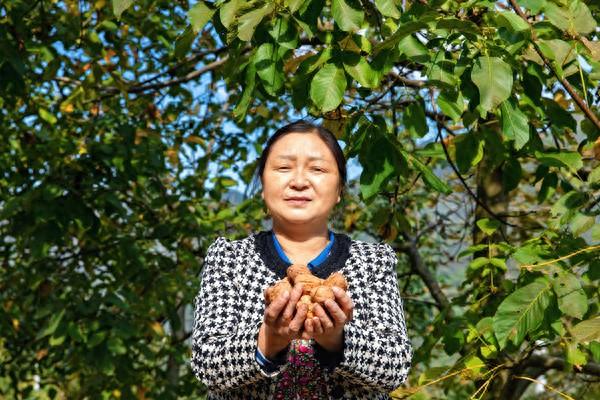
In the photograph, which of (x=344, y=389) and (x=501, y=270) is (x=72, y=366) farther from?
(x=344, y=389)

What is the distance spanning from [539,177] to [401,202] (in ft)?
7.78

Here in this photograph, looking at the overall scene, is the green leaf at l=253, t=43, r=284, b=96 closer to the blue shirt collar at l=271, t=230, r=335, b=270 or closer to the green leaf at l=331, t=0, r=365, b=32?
the green leaf at l=331, t=0, r=365, b=32

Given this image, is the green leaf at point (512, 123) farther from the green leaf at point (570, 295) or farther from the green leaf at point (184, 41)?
the green leaf at point (184, 41)

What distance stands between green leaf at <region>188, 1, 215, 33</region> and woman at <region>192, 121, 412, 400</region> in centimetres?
38

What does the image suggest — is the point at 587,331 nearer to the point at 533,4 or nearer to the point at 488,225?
the point at 533,4

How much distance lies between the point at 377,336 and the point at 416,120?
822mm

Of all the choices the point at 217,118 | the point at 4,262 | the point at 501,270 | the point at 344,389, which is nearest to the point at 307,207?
the point at 344,389

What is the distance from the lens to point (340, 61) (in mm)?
2002

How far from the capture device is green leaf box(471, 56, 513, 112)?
1.81 metres

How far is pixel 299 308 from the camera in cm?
142

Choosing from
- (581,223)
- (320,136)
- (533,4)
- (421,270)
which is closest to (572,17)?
(533,4)

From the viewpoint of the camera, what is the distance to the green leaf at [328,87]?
1917 mm

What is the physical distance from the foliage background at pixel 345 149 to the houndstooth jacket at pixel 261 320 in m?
0.36

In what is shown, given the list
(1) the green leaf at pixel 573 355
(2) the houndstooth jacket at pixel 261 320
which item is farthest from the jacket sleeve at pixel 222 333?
(1) the green leaf at pixel 573 355
